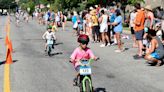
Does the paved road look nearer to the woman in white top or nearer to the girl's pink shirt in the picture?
the girl's pink shirt

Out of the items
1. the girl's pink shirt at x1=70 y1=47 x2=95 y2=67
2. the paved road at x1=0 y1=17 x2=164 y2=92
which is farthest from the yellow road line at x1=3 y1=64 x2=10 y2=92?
the girl's pink shirt at x1=70 y1=47 x2=95 y2=67

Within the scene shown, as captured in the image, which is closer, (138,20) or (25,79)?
(25,79)

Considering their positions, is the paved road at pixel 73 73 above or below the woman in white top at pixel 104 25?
below

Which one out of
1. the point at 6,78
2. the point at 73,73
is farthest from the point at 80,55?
the point at 73,73

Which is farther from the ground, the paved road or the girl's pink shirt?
the girl's pink shirt

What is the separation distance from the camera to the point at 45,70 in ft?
48.9

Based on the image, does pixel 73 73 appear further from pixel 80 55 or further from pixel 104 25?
pixel 104 25

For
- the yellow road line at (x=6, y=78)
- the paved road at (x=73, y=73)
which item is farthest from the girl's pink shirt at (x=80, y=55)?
the yellow road line at (x=6, y=78)

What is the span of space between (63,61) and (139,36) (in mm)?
3204

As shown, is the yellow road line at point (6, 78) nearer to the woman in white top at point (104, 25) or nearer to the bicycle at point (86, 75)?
the bicycle at point (86, 75)

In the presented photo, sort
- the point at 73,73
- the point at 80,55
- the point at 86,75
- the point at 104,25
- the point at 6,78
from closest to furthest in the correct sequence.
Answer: the point at 86,75 → the point at 80,55 → the point at 6,78 → the point at 73,73 → the point at 104,25

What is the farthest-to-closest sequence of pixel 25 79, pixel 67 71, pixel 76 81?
pixel 67 71 < pixel 25 79 < pixel 76 81

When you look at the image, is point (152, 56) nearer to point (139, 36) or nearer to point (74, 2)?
point (139, 36)

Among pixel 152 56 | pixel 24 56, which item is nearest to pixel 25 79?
pixel 152 56
